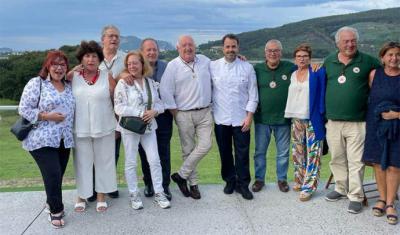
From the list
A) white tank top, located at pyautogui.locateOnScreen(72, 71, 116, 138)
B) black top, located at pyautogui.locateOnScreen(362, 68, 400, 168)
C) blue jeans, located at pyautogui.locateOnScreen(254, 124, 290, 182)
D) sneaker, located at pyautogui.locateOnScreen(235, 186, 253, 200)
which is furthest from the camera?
blue jeans, located at pyautogui.locateOnScreen(254, 124, 290, 182)

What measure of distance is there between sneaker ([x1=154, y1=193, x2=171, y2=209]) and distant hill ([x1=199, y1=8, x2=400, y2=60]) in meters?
1.74

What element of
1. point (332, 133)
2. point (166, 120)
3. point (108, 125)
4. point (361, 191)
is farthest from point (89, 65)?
point (361, 191)

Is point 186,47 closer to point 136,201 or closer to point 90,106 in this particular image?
point 90,106

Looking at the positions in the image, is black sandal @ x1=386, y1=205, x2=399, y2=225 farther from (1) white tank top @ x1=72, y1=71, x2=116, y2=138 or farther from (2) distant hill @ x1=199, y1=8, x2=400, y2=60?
(1) white tank top @ x1=72, y1=71, x2=116, y2=138

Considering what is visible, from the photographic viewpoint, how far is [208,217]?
4.66 meters

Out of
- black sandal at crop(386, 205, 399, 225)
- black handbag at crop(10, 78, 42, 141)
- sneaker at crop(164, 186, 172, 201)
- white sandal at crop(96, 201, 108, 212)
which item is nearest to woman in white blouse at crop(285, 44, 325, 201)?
black sandal at crop(386, 205, 399, 225)

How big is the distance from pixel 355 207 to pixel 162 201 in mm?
2017

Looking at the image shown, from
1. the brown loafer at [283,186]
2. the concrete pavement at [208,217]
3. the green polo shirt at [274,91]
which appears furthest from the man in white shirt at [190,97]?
the brown loafer at [283,186]

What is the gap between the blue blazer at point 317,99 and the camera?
4848 mm

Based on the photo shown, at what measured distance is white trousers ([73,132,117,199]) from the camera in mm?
4652

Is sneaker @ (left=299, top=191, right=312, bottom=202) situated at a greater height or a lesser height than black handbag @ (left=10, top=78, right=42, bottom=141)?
lesser

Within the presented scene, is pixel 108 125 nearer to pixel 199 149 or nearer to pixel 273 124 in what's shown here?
pixel 199 149

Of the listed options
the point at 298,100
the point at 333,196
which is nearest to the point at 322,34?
the point at 298,100

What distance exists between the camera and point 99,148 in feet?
15.5
